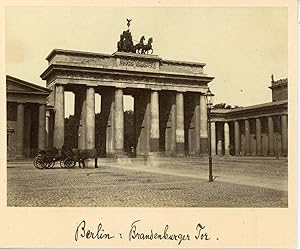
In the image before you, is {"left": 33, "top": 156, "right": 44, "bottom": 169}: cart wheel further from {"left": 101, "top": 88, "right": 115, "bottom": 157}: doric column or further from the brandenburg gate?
{"left": 101, "top": 88, "right": 115, "bottom": 157}: doric column

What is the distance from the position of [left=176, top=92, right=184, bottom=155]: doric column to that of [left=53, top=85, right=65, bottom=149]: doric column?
8.03 meters

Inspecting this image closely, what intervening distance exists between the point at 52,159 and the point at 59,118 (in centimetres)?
776

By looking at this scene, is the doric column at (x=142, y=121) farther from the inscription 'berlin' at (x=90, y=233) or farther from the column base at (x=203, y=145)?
the inscription 'berlin' at (x=90, y=233)

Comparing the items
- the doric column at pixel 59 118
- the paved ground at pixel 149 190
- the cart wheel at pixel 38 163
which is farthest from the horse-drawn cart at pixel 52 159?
the doric column at pixel 59 118

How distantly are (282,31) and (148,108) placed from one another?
18.1 meters

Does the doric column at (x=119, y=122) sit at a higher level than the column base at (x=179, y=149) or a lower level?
higher

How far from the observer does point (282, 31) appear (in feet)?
41.1

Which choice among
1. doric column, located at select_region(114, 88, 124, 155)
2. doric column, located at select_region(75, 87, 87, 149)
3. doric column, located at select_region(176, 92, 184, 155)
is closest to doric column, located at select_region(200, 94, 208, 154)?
doric column, located at select_region(176, 92, 184, 155)

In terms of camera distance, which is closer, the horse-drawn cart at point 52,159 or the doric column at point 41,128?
the horse-drawn cart at point 52,159

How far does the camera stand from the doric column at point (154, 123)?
29.7m

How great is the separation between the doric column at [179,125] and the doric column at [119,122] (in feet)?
13.5

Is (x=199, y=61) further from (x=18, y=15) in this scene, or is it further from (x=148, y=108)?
(x=148, y=108)

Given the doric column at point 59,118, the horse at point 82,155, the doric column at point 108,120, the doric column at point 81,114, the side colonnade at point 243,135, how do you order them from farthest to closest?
the doric column at point 108,120 → the side colonnade at point 243,135 → the doric column at point 81,114 → the doric column at point 59,118 → the horse at point 82,155

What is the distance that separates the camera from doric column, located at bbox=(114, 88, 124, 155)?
28609mm
